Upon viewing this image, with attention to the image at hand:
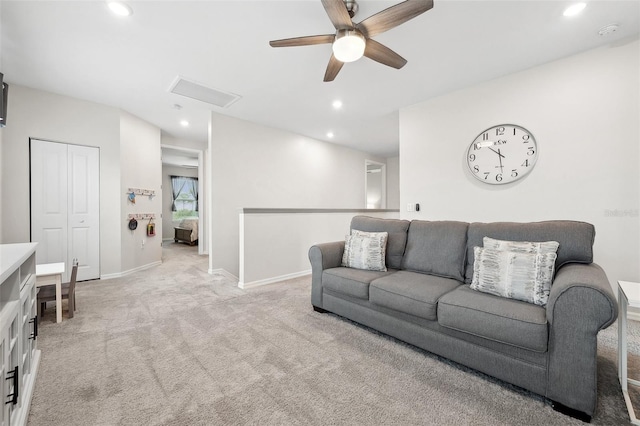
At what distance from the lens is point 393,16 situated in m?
1.71

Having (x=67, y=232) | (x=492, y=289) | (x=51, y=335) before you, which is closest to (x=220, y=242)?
(x=67, y=232)

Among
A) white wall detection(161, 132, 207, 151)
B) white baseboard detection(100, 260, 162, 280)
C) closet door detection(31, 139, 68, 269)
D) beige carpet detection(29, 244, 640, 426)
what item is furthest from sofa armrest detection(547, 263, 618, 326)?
white wall detection(161, 132, 207, 151)

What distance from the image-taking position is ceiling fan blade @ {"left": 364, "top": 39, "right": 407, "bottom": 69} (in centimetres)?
198

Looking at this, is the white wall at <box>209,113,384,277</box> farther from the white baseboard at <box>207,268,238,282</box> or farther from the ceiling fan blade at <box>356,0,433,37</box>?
the ceiling fan blade at <box>356,0,433,37</box>

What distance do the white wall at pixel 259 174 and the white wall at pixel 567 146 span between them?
282 cm

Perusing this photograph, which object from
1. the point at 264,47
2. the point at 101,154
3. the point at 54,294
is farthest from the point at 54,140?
the point at 264,47

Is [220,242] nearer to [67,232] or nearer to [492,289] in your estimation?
[67,232]

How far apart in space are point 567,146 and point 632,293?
188cm

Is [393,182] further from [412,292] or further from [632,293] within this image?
[632,293]

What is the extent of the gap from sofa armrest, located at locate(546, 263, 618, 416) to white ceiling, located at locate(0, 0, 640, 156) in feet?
6.86

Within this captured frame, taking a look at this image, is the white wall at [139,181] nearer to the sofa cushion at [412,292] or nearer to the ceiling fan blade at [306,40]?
the ceiling fan blade at [306,40]

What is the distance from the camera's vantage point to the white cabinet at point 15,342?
1057mm

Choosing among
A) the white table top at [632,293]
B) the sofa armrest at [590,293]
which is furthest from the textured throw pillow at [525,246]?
the white table top at [632,293]

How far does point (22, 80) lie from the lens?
10.5ft
